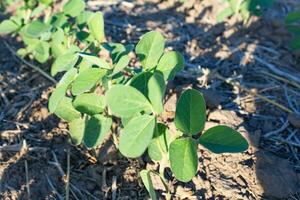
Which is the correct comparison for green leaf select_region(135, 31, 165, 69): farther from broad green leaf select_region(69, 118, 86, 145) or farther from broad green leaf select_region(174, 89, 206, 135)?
broad green leaf select_region(69, 118, 86, 145)

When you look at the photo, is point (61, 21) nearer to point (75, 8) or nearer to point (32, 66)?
point (75, 8)

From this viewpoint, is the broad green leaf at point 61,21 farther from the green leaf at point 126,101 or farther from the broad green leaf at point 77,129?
the green leaf at point 126,101

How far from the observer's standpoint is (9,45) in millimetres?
2283

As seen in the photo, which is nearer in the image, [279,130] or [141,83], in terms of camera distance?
[141,83]

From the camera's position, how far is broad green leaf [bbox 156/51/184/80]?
1286 millimetres

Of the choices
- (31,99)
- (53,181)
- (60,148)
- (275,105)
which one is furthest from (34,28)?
(275,105)

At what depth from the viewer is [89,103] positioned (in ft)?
4.75

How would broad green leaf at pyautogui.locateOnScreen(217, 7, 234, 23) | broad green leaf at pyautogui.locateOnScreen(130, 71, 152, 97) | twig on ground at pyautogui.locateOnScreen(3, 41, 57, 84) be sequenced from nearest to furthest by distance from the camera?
broad green leaf at pyautogui.locateOnScreen(130, 71, 152, 97) < twig on ground at pyautogui.locateOnScreen(3, 41, 57, 84) < broad green leaf at pyautogui.locateOnScreen(217, 7, 234, 23)

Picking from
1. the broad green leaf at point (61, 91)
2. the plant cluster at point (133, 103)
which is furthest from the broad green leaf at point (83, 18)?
the broad green leaf at point (61, 91)

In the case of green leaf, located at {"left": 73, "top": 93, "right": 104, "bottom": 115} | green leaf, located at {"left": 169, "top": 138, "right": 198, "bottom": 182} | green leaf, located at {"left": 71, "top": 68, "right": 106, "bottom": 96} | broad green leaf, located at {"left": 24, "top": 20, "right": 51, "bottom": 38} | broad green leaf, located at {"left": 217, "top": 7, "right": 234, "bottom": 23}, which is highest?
green leaf, located at {"left": 71, "top": 68, "right": 106, "bottom": 96}

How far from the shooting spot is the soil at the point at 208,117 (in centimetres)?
154

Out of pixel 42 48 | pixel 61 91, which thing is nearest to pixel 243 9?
pixel 42 48

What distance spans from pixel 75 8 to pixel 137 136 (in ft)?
2.61

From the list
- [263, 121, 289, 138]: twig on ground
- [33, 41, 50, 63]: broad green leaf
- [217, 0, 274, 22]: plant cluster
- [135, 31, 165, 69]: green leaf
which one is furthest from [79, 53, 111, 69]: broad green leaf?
[217, 0, 274, 22]: plant cluster
